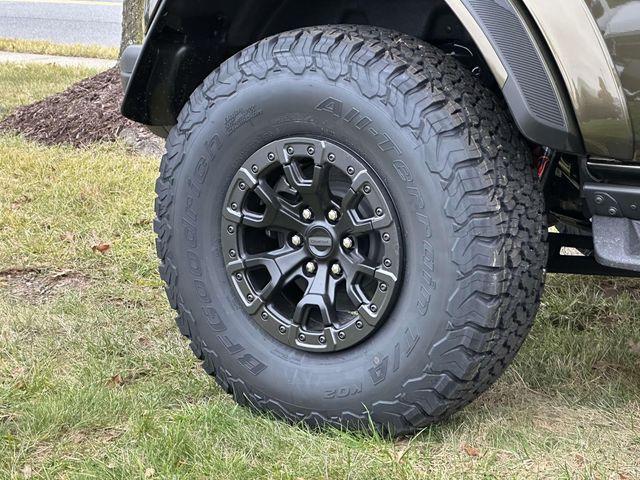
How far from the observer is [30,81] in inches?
396

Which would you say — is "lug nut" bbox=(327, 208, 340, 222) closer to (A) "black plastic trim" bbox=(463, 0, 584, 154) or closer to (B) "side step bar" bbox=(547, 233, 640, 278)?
(A) "black plastic trim" bbox=(463, 0, 584, 154)

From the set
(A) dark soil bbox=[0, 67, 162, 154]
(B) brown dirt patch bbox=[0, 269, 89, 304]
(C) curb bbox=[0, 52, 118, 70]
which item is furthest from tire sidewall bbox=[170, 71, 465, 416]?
(C) curb bbox=[0, 52, 118, 70]

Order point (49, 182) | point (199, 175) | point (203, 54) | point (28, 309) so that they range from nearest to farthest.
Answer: point (199, 175) → point (203, 54) → point (28, 309) → point (49, 182)

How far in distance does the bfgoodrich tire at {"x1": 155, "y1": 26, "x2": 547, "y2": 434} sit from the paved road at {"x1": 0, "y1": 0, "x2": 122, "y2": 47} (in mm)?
13853

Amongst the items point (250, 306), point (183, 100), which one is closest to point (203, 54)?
point (183, 100)

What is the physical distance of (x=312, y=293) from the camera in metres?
2.58

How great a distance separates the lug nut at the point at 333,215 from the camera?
2.55 m

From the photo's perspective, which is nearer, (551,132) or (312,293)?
(551,132)

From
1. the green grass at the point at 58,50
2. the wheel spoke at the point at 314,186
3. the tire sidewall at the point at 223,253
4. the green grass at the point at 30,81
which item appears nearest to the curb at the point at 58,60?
the green grass at the point at 58,50

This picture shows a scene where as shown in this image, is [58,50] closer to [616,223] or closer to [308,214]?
[308,214]

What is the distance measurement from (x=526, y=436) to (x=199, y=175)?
3.99ft

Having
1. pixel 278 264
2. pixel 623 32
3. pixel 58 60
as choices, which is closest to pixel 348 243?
pixel 278 264

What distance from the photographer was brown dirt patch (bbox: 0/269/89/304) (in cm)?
401

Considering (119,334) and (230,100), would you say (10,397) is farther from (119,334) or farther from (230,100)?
(230,100)
